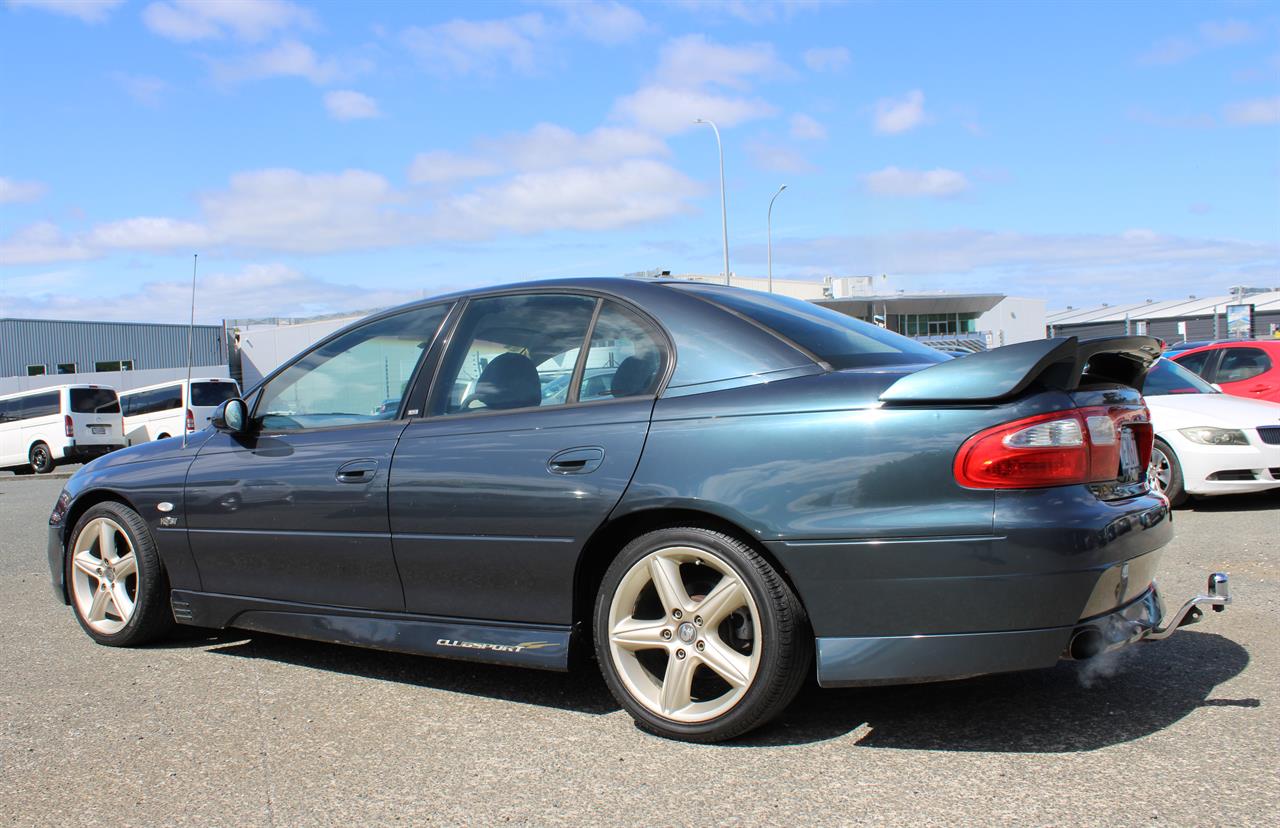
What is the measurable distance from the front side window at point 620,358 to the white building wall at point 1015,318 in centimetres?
9359

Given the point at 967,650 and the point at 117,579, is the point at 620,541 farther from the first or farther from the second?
the point at 117,579

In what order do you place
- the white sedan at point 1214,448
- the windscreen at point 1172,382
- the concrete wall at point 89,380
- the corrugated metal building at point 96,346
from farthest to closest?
the corrugated metal building at point 96,346
the concrete wall at point 89,380
the windscreen at point 1172,382
the white sedan at point 1214,448

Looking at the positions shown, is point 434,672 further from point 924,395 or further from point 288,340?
point 288,340

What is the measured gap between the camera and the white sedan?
326 inches

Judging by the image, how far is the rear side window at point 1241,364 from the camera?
11094 mm

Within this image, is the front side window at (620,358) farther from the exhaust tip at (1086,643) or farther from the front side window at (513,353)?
the exhaust tip at (1086,643)

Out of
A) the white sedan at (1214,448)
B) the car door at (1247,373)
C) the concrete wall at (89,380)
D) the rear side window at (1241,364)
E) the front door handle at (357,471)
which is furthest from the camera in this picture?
the concrete wall at (89,380)

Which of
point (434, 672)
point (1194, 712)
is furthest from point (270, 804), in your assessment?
point (1194, 712)

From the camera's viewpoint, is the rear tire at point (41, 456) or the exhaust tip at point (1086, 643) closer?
the exhaust tip at point (1086, 643)

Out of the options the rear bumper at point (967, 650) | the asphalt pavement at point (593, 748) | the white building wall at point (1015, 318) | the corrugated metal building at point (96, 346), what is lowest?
the asphalt pavement at point (593, 748)

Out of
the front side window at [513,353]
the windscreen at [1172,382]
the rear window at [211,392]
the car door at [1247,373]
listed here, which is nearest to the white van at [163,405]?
the rear window at [211,392]

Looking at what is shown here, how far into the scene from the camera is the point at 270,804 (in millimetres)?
2988

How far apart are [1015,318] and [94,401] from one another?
87779mm

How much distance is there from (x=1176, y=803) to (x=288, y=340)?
39.3m
